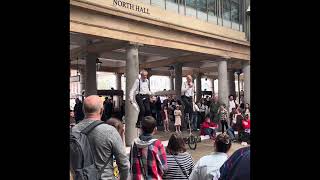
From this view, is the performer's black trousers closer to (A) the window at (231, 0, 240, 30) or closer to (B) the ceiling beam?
(B) the ceiling beam

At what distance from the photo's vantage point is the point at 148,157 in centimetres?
379

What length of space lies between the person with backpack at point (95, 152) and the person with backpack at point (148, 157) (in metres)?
0.91

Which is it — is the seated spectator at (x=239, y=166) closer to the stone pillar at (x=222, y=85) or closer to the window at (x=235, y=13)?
the stone pillar at (x=222, y=85)

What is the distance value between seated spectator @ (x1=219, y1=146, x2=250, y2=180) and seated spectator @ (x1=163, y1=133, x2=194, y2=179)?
1.84 meters

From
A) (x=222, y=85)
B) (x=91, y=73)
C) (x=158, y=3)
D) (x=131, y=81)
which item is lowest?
Answer: (x=222, y=85)

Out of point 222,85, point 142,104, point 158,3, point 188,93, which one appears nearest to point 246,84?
point 222,85

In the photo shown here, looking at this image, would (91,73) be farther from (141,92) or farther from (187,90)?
(141,92)

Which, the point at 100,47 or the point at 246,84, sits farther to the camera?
the point at 246,84

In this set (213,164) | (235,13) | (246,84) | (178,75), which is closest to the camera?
(213,164)

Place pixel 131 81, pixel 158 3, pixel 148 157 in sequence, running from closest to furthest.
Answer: pixel 148 157
pixel 131 81
pixel 158 3

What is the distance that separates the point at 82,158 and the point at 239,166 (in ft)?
4.17

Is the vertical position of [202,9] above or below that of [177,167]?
above

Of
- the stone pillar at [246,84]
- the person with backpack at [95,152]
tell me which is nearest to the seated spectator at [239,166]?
the person with backpack at [95,152]

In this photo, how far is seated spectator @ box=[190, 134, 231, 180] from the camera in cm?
340
